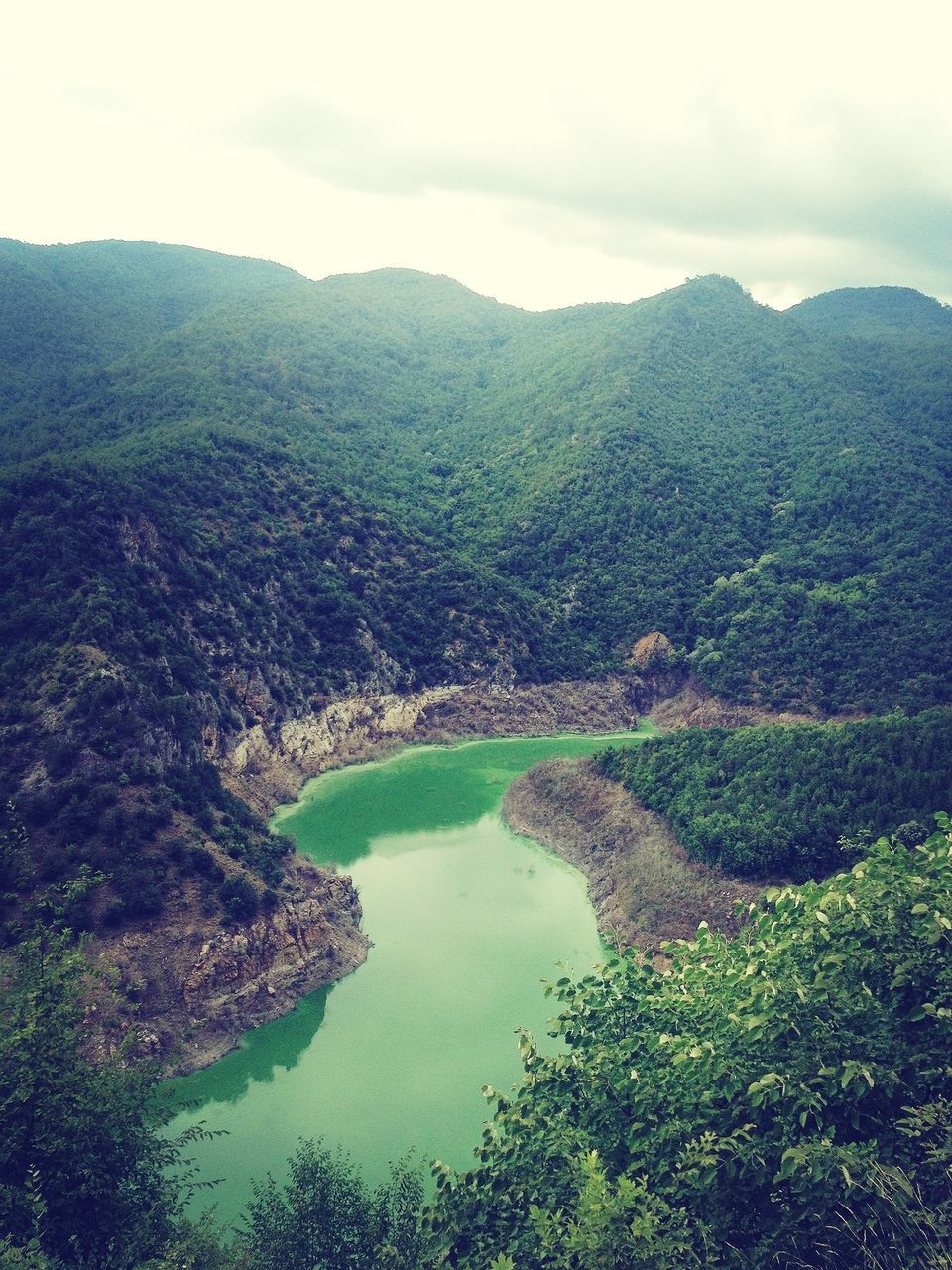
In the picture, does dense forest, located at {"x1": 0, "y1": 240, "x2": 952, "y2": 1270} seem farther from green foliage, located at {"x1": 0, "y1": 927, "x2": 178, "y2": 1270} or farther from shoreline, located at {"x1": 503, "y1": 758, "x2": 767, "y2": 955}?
shoreline, located at {"x1": 503, "y1": 758, "x2": 767, "y2": 955}

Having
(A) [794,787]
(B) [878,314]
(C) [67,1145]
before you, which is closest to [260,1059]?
(C) [67,1145]

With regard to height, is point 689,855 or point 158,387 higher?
point 158,387

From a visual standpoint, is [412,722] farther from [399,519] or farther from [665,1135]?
[665,1135]

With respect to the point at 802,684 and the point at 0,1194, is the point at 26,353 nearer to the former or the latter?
the point at 802,684

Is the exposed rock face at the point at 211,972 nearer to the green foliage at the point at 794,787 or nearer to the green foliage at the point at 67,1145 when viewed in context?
the green foliage at the point at 67,1145

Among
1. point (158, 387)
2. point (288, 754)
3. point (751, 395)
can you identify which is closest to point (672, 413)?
point (751, 395)

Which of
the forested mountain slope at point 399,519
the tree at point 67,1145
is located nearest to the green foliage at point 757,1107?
the tree at point 67,1145
